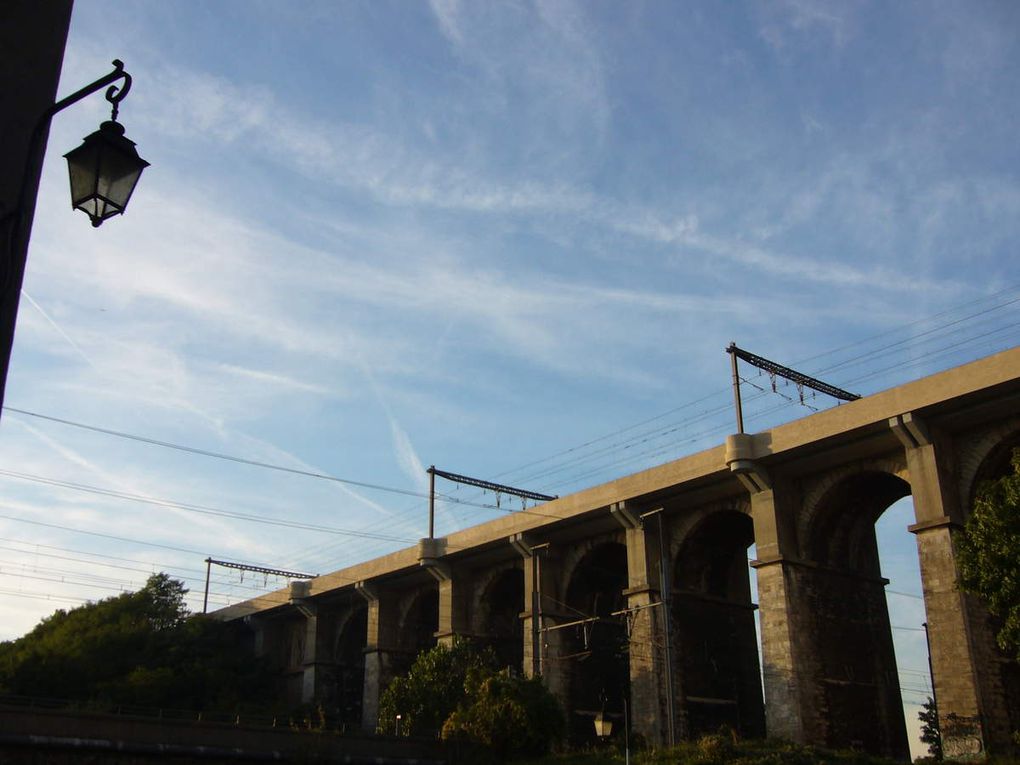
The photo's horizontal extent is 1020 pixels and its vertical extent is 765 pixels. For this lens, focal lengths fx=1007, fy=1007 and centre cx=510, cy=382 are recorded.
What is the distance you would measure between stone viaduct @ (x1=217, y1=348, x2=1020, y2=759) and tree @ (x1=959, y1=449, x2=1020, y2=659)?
1.75 metres

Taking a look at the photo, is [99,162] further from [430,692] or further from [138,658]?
[138,658]

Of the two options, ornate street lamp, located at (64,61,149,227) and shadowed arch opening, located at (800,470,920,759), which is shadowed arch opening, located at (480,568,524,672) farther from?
ornate street lamp, located at (64,61,149,227)

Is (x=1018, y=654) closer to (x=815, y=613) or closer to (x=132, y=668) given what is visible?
(x=815, y=613)

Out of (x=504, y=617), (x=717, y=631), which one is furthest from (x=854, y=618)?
(x=504, y=617)

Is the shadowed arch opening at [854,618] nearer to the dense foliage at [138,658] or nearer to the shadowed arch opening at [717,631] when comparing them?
the shadowed arch opening at [717,631]

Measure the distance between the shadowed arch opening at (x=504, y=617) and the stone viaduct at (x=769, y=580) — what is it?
9 centimetres

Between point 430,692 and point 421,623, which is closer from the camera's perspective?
point 430,692

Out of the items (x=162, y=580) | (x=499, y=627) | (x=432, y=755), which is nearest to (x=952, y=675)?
(x=432, y=755)

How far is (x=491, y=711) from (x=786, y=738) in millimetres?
9787

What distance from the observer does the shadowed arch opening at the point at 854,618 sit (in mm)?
32469

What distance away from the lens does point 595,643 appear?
44.3 m

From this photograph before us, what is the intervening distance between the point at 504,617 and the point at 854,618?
19.6m

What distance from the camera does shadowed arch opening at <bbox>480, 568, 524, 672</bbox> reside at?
4834cm

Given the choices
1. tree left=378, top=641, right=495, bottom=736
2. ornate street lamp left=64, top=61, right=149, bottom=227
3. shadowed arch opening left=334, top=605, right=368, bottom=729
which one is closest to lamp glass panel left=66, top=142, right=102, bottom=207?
ornate street lamp left=64, top=61, right=149, bottom=227
